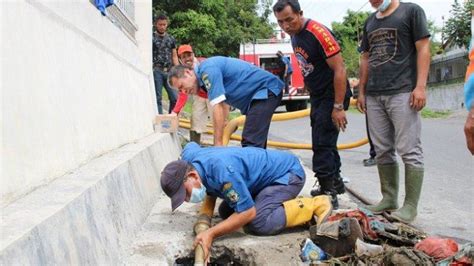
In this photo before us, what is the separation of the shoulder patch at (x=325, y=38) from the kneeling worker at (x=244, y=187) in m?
0.81

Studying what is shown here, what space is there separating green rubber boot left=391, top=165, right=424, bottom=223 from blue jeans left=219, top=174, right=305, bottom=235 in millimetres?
773

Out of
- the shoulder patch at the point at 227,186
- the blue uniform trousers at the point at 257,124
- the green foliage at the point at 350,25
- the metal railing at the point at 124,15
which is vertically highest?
the green foliage at the point at 350,25

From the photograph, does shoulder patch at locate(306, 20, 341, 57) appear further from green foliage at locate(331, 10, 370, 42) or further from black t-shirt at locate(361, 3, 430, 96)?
green foliage at locate(331, 10, 370, 42)

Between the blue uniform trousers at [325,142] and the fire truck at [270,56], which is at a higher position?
the fire truck at [270,56]

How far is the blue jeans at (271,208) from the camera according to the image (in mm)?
3182

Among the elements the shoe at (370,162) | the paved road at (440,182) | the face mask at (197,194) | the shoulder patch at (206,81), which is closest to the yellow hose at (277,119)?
the paved road at (440,182)

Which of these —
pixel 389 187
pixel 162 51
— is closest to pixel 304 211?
pixel 389 187

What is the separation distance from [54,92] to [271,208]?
1466mm

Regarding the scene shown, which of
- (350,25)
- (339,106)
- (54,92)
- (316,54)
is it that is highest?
(350,25)

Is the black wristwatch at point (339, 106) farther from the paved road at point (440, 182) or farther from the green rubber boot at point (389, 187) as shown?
the paved road at point (440, 182)

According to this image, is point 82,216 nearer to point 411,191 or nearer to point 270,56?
point 411,191

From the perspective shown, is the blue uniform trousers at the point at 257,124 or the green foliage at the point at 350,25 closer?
the blue uniform trousers at the point at 257,124

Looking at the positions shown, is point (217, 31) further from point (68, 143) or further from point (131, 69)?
point (68, 143)

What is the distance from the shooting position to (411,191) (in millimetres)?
3592
